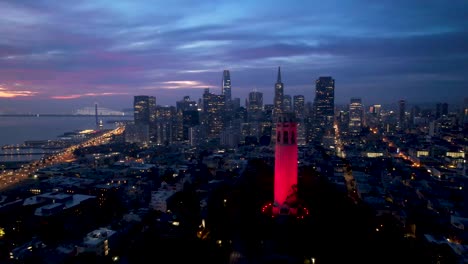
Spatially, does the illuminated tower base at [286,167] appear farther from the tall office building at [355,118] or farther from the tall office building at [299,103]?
the tall office building at [299,103]

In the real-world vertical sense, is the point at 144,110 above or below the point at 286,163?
above

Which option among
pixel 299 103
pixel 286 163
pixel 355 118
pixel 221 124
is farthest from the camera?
pixel 299 103

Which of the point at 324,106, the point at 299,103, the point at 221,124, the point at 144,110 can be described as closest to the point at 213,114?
the point at 221,124

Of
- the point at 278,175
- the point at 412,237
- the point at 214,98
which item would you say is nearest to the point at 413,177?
the point at 412,237

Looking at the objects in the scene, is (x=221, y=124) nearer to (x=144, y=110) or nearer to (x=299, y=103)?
(x=144, y=110)

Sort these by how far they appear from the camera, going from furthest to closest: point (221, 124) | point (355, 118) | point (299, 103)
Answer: point (299, 103), point (355, 118), point (221, 124)

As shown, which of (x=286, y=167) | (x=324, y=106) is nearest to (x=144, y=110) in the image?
(x=324, y=106)

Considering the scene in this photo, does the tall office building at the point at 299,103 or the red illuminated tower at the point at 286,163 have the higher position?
the tall office building at the point at 299,103

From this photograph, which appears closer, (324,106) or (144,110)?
(324,106)

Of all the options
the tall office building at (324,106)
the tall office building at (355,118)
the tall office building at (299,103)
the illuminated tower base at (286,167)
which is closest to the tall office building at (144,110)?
the tall office building at (324,106)
